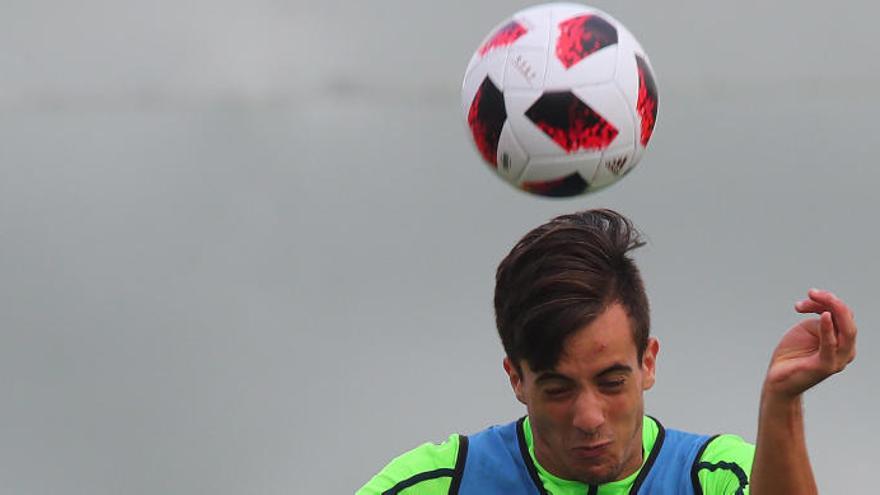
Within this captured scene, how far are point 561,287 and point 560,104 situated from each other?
63cm

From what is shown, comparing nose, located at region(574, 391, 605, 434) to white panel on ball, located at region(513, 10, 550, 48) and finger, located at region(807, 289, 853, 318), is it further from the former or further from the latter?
white panel on ball, located at region(513, 10, 550, 48)

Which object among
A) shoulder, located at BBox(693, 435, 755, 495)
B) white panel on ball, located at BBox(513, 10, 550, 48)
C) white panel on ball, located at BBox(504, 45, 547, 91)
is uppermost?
white panel on ball, located at BBox(513, 10, 550, 48)

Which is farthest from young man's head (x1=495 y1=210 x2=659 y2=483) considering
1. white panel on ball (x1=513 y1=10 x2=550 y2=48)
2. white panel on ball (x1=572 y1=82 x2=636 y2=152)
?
white panel on ball (x1=513 y1=10 x2=550 y2=48)

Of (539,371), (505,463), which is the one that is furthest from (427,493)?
(539,371)

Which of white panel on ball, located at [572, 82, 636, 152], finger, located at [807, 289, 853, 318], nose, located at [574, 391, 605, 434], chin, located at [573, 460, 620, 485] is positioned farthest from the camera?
white panel on ball, located at [572, 82, 636, 152]

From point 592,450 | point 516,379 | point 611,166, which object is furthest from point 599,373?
point 611,166

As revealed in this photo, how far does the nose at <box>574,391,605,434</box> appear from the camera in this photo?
4.16 metres

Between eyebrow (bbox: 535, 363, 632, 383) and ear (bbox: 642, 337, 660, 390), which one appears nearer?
eyebrow (bbox: 535, 363, 632, 383)

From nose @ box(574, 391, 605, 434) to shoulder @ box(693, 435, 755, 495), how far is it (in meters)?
0.44

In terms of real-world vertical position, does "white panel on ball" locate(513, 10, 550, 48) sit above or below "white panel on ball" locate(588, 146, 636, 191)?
above

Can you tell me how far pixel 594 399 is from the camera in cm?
419

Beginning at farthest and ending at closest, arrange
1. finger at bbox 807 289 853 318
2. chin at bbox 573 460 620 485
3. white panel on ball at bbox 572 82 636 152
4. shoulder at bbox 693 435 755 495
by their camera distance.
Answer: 1. white panel on ball at bbox 572 82 636 152
2. shoulder at bbox 693 435 755 495
3. chin at bbox 573 460 620 485
4. finger at bbox 807 289 853 318

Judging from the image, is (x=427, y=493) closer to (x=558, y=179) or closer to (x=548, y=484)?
(x=548, y=484)

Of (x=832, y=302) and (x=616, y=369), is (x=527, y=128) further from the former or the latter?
(x=832, y=302)
